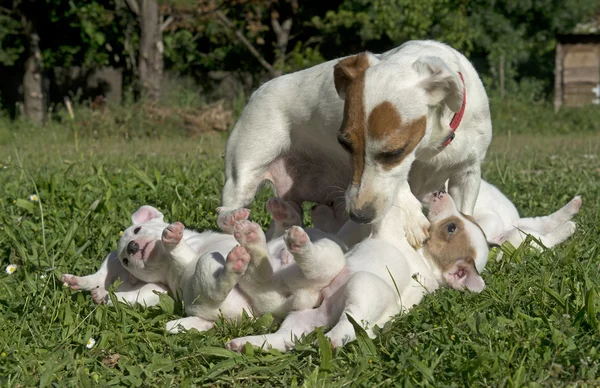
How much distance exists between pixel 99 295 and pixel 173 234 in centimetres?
54

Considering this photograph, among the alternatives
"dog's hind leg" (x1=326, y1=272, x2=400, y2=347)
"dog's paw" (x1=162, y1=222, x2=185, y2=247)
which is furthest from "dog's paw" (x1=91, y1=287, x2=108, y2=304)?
"dog's hind leg" (x1=326, y1=272, x2=400, y2=347)

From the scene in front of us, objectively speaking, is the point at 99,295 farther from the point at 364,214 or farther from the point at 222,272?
the point at 364,214

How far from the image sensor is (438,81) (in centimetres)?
338

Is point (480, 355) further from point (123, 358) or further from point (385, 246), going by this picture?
point (123, 358)

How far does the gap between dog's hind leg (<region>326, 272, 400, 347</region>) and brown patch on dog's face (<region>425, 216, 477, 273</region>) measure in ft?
1.70

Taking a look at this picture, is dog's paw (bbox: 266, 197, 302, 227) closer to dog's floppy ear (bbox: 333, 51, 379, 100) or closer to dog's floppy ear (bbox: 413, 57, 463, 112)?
dog's floppy ear (bbox: 333, 51, 379, 100)

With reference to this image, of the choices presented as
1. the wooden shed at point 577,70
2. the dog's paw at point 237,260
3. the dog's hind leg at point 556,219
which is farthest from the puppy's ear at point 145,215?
the wooden shed at point 577,70

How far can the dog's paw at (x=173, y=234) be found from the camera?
3027 mm

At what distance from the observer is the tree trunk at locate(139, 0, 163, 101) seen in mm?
13883

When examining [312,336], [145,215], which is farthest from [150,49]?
[312,336]

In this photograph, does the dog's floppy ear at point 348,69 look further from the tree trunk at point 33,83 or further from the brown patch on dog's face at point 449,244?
the tree trunk at point 33,83

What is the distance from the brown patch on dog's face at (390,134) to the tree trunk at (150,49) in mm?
11334

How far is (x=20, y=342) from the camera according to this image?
8.96ft

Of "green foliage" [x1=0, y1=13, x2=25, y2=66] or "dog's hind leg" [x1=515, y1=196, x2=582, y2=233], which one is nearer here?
"dog's hind leg" [x1=515, y1=196, x2=582, y2=233]
